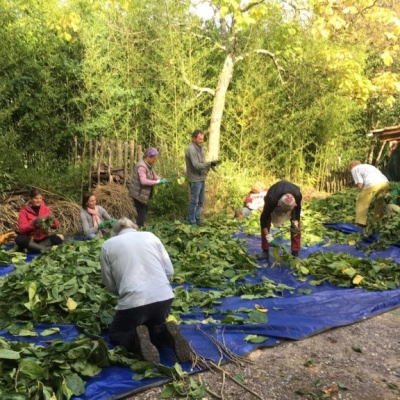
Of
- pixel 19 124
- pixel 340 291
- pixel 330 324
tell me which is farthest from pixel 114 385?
pixel 19 124

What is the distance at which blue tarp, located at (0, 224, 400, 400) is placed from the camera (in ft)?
8.41

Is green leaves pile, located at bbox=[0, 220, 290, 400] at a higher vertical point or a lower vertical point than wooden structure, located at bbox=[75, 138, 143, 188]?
lower

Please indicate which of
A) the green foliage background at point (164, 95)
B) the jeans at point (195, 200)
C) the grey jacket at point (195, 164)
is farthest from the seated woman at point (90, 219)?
the green foliage background at point (164, 95)

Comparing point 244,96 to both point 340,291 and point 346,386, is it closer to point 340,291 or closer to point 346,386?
point 340,291

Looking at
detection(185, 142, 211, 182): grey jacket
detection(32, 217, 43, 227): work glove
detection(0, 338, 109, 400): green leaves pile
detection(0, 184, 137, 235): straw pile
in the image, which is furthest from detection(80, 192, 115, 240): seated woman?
detection(0, 338, 109, 400): green leaves pile

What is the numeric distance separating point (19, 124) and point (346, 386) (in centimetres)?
729

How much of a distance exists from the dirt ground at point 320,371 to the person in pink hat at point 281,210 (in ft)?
5.46

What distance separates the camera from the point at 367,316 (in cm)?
360

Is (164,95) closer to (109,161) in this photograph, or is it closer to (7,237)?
(109,161)

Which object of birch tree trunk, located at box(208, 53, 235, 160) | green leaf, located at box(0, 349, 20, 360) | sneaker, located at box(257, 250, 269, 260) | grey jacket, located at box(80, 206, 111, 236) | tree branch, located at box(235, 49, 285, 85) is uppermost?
tree branch, located at box(235, 49, 285, 85)

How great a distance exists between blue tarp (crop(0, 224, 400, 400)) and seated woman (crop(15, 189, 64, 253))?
2.63 m

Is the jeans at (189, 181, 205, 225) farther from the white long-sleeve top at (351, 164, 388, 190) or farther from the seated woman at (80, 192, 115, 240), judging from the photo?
the white long-sleeve top at (351, 164, 388, 190)

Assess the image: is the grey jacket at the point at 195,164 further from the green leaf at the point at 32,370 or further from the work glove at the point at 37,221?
the green leaf at the point at 32,370

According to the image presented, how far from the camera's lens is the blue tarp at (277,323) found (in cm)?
256
